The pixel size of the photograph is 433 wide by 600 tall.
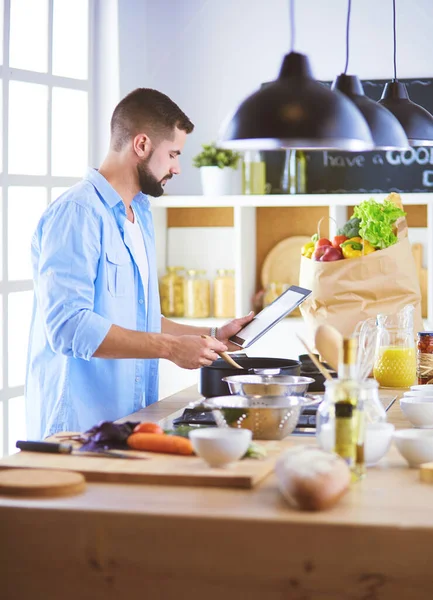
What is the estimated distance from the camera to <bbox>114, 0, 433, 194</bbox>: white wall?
4652 millimetres

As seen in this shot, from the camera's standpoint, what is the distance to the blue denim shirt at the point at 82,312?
8.72 feet

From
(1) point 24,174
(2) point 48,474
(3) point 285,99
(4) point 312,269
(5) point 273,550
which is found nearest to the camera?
(5) point 273,550

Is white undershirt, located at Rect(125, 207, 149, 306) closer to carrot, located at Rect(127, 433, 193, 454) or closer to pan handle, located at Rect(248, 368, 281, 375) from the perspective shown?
pan handle, located at Rect(248, 368, 281, 375)

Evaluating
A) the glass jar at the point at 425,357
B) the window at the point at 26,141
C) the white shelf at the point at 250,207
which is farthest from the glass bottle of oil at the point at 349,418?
the white shelf at the point at 250,207

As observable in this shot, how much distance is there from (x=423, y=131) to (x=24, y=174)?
5.78 ft

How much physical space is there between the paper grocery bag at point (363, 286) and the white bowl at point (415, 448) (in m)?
1.44

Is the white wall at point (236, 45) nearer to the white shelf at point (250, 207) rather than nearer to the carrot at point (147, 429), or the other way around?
the white shelf at point (250, 207)

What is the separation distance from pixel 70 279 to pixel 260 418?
85cm

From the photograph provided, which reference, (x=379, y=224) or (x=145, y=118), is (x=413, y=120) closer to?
(x=379, y=224)

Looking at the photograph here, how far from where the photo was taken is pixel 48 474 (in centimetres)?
175

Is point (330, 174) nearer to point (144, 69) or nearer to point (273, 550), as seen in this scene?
point (144, 69)

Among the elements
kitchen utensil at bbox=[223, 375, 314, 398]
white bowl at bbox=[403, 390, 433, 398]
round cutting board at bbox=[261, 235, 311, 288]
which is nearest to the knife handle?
kitchen utensil at bbox=[223, 375, 314, 398]

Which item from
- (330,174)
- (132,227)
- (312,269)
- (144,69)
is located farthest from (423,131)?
(144,69)

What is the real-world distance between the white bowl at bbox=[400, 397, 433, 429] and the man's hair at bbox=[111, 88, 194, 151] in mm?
1295
